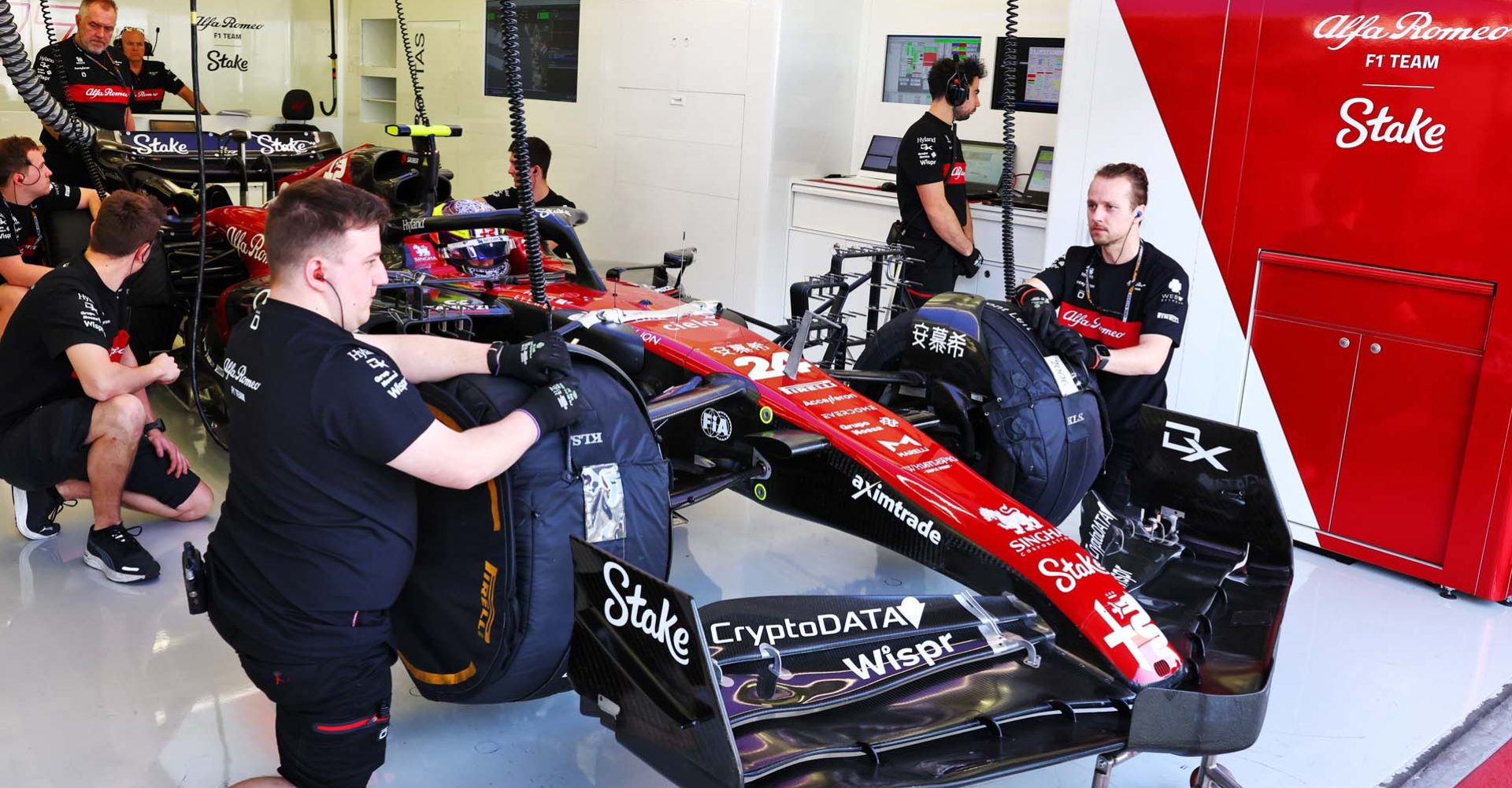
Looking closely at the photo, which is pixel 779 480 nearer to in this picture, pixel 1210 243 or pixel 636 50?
pixel 1210 243

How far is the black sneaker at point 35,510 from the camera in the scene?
13.9ft

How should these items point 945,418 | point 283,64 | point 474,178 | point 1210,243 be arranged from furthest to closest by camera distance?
point 283,64 → point 474,178 → point 1210,243 → point 945,418

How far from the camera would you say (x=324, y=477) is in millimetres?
2281

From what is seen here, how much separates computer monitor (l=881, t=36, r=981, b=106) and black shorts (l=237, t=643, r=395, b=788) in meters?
5.60

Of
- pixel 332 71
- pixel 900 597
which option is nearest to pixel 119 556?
pixel 900 597

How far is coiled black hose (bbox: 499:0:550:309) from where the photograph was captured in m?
3.42

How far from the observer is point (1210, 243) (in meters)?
5.00

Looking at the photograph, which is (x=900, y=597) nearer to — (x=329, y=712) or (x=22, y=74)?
(x=329, y=712)

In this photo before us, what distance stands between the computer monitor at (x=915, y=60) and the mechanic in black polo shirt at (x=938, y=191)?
1.34m

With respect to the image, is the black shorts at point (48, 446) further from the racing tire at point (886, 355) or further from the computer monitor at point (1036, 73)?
the computer monitor at point (1036, 73)

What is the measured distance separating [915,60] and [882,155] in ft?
1.93

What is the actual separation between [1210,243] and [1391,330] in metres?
0.76

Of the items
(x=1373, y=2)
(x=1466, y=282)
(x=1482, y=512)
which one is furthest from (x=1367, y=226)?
(x=1482, y=512)

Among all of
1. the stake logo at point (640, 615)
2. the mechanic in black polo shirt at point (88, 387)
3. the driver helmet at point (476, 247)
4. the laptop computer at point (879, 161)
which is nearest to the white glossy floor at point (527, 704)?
the mechanic in black polo shirt at point (88, 387)
